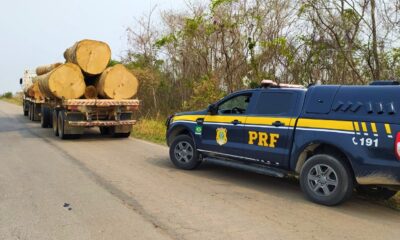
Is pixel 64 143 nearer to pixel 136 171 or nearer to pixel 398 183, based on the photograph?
pixel 136 171

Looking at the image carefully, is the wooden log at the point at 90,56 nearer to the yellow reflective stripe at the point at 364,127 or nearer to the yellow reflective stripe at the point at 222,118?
the yellow reflective stripe at the point at 222,118

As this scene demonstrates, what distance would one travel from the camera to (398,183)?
5824 millimetres

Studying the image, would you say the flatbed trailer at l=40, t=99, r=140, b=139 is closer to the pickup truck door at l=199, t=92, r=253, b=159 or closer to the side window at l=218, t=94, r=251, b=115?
the pickup truck door at l=199, t=92, r=253, b=159

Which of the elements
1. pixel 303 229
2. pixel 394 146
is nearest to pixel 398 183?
pixel 394 146

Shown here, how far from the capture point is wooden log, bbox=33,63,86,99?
13.3 meters

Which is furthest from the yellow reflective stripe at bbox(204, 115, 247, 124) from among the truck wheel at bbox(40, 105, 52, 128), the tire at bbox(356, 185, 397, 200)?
the truck wheel at bbox(40, 105, 52, 128)

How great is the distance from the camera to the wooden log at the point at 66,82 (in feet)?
43.8

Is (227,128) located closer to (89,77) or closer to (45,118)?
(89,77)

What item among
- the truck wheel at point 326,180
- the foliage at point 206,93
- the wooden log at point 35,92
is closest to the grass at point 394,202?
the truck wheel at point 326,180

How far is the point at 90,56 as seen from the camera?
14.1 meters

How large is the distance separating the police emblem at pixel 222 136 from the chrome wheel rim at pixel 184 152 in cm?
83

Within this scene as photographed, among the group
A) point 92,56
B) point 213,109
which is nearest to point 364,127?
point 213,109

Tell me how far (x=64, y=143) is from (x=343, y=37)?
882cm

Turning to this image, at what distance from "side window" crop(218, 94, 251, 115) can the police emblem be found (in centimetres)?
36
